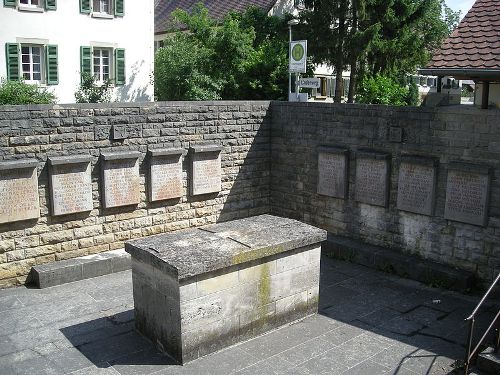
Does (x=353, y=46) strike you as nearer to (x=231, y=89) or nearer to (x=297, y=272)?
(x=231, y=89)

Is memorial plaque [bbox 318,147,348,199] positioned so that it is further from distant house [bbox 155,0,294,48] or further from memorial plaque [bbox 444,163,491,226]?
distant house [bbox 155,0,294,48]

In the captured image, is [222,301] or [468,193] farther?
[468,193]

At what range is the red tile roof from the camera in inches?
311

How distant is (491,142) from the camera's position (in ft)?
28.1

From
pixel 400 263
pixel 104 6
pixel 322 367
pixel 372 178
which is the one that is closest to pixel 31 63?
pixel 104 6

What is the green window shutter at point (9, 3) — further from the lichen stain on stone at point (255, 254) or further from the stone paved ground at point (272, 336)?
the lichen stain on stone at point (255, 254)

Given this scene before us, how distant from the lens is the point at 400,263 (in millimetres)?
9562

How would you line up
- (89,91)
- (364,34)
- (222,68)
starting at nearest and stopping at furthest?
(89,91)
(222,68)
(364,34)

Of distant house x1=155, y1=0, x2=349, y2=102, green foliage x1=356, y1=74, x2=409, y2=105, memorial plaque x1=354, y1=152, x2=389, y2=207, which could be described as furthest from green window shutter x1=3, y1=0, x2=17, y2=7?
memorial plaque x1=354, y1=152, x2=389, y2=207

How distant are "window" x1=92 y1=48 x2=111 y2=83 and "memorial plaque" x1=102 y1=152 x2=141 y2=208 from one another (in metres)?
13.7

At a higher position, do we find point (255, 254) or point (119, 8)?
point (119, 8)

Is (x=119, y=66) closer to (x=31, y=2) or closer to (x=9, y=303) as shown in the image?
(x=31, y=2)

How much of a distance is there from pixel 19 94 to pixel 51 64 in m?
3.74

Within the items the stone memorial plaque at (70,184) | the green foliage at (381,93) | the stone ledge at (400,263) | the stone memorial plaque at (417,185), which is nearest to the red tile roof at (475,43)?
the stone memorial plaque at (417,185)
